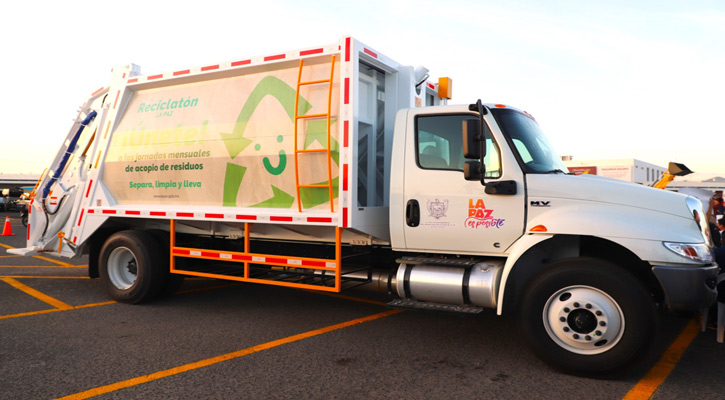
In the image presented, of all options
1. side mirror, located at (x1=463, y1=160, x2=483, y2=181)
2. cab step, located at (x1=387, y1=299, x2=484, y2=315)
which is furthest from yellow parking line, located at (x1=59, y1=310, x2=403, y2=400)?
side mirror, located at (x1=463, y1=160, x2=483, y2=181)

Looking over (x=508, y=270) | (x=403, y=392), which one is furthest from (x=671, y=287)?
(x=403, y=392)

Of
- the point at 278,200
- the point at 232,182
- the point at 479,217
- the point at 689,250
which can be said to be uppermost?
the point at 232,182

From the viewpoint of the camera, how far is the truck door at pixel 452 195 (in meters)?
4.55

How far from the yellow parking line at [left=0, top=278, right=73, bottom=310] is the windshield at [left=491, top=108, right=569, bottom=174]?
556 cm

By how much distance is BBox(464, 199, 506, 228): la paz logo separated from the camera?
4590mm

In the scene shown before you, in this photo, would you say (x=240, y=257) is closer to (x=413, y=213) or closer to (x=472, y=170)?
(x=413, y=213)

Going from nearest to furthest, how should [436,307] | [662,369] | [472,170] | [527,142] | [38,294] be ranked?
[662,369], [472,170], [436,307], [527,142], [38,294]

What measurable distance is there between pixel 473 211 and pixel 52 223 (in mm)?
6133

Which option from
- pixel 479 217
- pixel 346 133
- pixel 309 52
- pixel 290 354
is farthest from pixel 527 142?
pixel 290 354

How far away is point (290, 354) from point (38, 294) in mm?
4571

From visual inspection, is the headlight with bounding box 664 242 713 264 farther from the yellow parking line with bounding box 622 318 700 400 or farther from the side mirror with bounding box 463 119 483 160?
the side mirror with bounding box 463 119 483 160

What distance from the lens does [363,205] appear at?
17.4ft

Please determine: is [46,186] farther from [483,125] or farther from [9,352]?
[483,125]

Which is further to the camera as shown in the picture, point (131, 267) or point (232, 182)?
point (131, 267)
